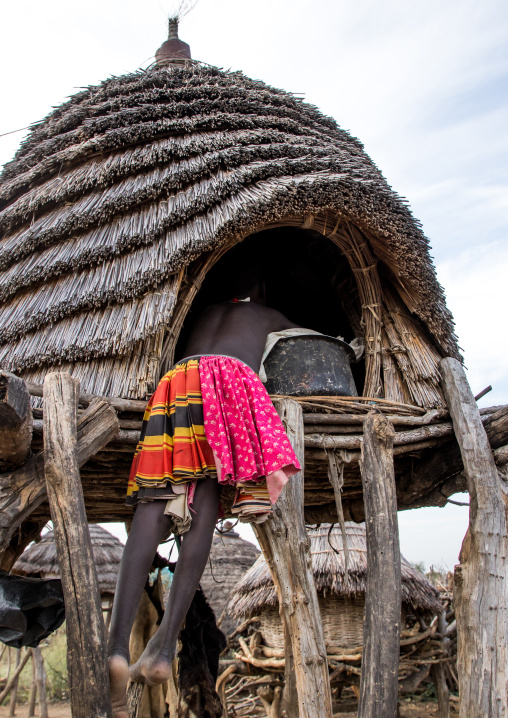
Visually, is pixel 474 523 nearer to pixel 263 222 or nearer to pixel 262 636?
pixel 263 222

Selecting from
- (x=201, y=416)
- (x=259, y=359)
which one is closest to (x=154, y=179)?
(x=259, y=359)

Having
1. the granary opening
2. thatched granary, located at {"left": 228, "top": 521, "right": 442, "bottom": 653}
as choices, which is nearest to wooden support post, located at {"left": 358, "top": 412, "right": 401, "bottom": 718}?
the granary opening

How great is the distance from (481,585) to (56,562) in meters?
7.77

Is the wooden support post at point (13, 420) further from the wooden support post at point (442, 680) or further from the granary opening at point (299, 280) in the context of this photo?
the wooden support post at point (442, 680)

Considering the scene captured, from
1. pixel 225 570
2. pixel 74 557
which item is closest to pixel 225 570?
pixel 225 570

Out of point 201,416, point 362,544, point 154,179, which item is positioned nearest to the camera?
point 201,416

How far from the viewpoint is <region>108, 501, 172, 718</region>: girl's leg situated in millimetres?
1859

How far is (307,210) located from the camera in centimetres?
327

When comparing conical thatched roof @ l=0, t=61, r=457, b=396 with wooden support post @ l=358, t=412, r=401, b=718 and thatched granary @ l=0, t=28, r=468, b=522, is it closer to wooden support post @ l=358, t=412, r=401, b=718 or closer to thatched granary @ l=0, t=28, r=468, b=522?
thatched granary @ l=0, t=28, r=468, b=522

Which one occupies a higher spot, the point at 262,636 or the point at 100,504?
the point at 100,504

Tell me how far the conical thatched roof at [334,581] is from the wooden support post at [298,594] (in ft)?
14.8

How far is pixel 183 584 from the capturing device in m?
2.14

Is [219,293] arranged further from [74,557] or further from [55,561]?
[55,561]

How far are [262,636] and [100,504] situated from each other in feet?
14.8
